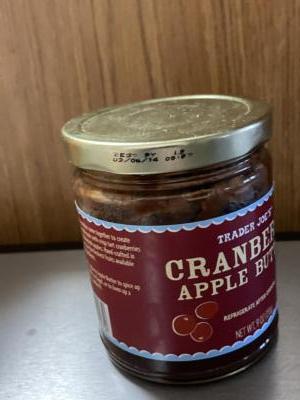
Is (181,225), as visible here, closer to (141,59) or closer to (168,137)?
(168,137)

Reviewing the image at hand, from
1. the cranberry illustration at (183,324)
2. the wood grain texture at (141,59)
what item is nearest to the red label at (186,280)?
Answer: the cranberry illustration at (183,324)

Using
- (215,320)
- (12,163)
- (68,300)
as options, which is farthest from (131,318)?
(12,163)

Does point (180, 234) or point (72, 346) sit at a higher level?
point (180, 234)

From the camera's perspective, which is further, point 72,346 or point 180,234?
point 72,346

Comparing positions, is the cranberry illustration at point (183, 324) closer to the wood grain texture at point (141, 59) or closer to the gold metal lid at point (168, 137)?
the gold metal lid at point (168, 137)

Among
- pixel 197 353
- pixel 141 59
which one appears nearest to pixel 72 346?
pixel 197 353

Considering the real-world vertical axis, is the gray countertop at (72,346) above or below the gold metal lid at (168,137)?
below

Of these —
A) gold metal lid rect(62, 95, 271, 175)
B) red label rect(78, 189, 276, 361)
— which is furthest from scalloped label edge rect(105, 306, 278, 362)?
gold metal lid rect(62, 95, 271, 175)

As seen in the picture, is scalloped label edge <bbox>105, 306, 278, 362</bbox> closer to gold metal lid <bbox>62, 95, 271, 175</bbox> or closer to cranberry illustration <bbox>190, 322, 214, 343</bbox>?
cranberry illustration <bbox>190, 322, 214, 343</bbox>
